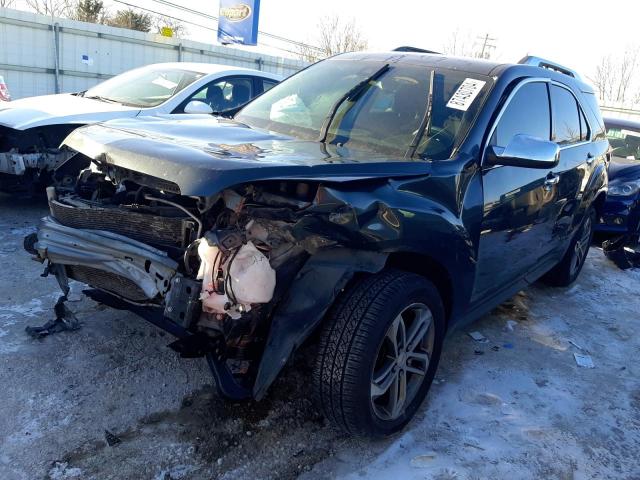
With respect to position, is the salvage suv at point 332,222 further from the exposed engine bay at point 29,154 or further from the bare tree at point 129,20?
the bare tree at point 129,20

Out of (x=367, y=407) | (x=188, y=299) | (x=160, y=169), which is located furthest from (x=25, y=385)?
(x=367, y=407)

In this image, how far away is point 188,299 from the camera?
91.2 inches

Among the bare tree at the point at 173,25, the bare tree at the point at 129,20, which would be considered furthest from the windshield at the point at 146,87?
the bare tree at the point at 173,25

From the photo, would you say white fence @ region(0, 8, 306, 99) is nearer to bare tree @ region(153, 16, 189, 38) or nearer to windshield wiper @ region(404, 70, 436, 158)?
windshield wiper @ region(404, 70, 436, 158)

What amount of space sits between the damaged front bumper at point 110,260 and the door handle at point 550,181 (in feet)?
8.14

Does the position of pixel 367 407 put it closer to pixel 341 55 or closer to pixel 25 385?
pixel 25 385

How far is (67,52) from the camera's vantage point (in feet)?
46.6

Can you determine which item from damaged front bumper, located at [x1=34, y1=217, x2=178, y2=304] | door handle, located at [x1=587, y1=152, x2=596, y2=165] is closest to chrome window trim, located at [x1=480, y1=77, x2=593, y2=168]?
door handle, located at [x1=587, y1=152, x2=596, y2=165]

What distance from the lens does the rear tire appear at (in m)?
5.06

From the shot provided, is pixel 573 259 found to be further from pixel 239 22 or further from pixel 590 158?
pixel 239 22

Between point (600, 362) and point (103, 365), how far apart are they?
3314mm

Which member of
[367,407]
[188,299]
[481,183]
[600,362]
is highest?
[481,183]

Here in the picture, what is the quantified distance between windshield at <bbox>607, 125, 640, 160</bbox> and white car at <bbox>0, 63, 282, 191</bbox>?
5.10 meters

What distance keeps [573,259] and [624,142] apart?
3991 millimetres
